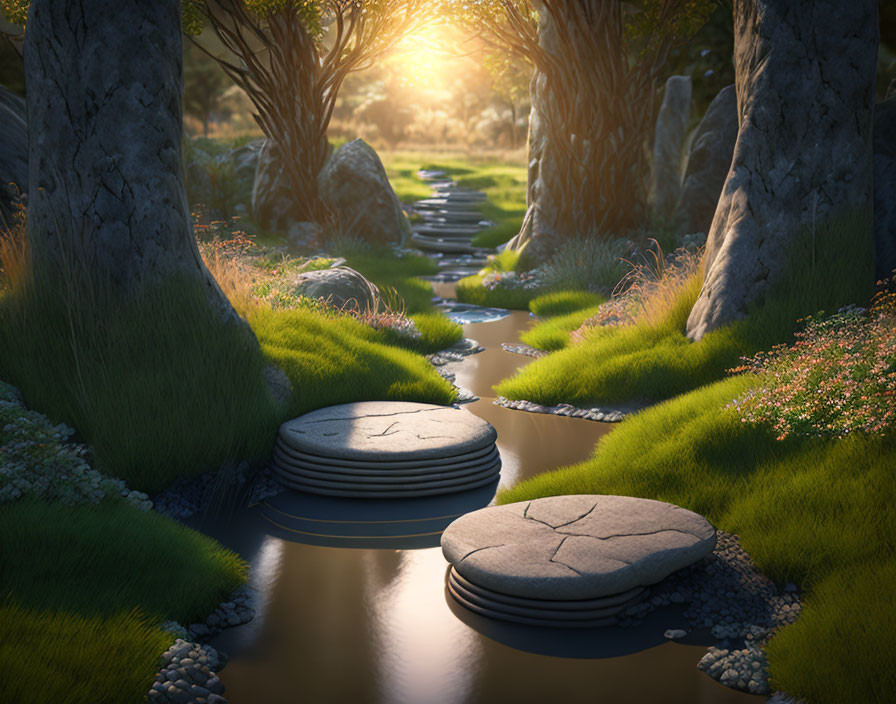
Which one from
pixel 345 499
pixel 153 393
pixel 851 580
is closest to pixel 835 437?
pixel 851 580

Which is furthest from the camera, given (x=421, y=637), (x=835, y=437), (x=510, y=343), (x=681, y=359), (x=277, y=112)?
(x=277, y=112)

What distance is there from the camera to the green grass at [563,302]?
10867 mm

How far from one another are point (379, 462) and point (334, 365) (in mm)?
1761

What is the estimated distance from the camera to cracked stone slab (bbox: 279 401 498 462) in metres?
5.43

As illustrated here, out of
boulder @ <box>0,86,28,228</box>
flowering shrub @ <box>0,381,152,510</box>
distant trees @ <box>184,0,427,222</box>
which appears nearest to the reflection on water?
flowering shrub @ <box>0,381,152,510</box>

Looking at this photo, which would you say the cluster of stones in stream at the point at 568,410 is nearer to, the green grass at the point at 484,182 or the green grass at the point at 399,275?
the green grass at the point at 399,275

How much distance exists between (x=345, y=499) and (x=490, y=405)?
92.7 inches

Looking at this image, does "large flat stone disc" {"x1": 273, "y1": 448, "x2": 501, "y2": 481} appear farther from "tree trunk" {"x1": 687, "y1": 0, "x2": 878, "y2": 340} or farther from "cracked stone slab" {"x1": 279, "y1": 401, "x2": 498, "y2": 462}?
"tree trunk" {"x1": 687, "y1": 0, "x2": 878, "y2": 340}

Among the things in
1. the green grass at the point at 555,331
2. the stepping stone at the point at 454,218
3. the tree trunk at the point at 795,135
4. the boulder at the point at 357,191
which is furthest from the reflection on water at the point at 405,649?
the stepping stone at the point at 454,218

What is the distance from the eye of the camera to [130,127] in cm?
567

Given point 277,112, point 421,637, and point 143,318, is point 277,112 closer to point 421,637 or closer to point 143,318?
point 143,318

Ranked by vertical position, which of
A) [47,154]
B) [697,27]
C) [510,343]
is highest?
[697,27]

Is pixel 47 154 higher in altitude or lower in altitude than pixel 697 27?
lower

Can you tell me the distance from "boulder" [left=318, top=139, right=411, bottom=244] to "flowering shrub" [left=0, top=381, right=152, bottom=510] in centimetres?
1084
